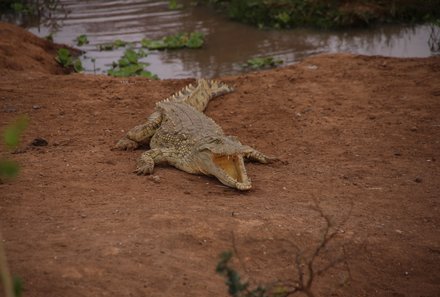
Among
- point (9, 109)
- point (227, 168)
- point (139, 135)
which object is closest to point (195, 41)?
point (9, 109)

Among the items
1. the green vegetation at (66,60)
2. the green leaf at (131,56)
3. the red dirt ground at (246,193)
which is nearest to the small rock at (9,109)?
the red dirt ground at (246,193)

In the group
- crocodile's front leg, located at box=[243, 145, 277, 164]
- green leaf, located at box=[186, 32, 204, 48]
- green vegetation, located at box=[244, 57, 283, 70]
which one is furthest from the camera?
green leaf, located at box=[186, 32, 204, 48]

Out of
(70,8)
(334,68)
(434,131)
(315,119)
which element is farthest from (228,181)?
(70,8)

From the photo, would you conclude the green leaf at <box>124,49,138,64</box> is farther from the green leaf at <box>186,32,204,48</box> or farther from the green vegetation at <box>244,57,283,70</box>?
the green vegetation at <box>244,57,283,70</box>

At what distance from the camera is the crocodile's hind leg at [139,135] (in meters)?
6.85

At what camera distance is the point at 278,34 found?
12.3 m

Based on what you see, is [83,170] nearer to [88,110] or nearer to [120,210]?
[120,210]

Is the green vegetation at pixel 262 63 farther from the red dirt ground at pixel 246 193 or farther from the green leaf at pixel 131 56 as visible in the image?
the green leaf at pixel 131 56

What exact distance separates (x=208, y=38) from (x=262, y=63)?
80.9 inches

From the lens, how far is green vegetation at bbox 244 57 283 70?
421 inches

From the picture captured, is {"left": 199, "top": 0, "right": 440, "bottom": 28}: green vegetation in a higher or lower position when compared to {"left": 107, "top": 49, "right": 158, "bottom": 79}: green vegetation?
higher

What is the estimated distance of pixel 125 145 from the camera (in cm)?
684

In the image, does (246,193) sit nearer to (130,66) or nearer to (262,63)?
(262,63)

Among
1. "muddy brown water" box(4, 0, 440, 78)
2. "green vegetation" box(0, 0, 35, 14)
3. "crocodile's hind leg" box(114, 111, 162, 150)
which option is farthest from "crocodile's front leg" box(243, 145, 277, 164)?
"green vegetation" box(0, 0, 35, 14)
